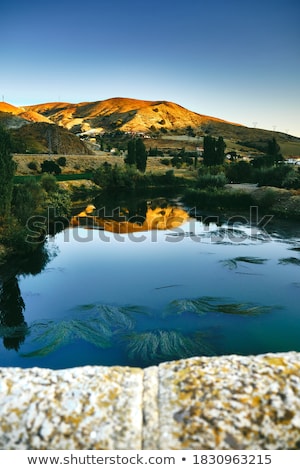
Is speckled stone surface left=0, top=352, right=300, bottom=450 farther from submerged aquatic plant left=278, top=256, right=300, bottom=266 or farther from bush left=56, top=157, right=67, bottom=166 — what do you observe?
bush left=56, top=157, right=67, bottom=166

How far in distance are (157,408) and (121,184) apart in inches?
1876

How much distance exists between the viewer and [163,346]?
1067 cm

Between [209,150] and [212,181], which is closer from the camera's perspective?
[212,181]

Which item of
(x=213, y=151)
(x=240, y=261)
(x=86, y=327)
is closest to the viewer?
(x=86, y=327)

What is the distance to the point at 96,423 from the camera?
10.8ft

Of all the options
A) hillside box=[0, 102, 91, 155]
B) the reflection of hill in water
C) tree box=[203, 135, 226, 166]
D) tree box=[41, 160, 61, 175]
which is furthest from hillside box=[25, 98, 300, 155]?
the reflection of hill in water

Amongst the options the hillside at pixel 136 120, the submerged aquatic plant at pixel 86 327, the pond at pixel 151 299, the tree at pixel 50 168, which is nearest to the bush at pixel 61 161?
the tree at pixel 50 168

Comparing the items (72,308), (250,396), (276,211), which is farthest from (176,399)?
(276,211)

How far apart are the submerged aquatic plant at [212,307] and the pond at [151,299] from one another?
37 mm

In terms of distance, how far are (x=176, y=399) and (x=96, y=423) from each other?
2.50 ft

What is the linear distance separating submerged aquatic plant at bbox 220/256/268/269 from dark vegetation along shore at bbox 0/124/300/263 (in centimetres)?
1045

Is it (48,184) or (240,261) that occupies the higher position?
(48,184)

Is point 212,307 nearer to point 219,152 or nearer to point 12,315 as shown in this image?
point 12,315

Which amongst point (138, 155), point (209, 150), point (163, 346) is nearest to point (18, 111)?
point (138, 155)
